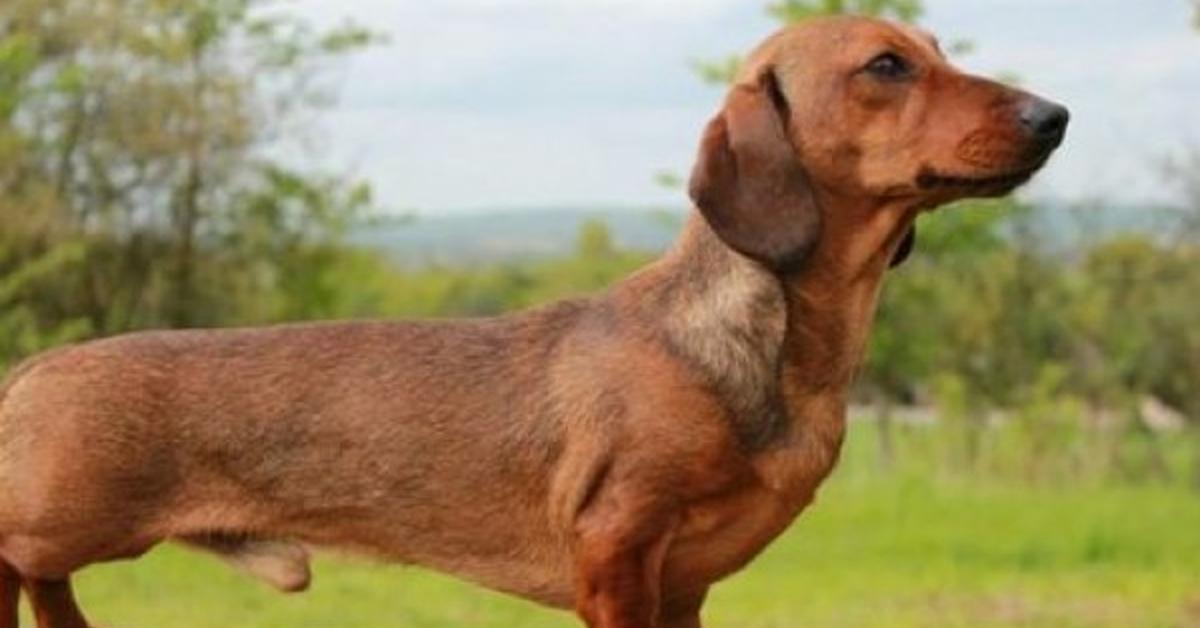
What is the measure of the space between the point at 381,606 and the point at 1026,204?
11224mm

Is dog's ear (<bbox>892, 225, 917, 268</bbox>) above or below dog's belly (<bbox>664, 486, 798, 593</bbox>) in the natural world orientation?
above

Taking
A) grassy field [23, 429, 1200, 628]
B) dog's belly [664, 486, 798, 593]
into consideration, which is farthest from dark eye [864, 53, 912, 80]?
grassy field [23, 429, 1200, 628]

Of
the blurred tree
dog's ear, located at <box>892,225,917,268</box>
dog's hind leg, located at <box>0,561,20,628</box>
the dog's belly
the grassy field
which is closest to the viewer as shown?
the dog's belly

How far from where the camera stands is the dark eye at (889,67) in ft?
19.3

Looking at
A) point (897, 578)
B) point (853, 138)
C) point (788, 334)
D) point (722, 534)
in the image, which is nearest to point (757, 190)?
point (853, 138)

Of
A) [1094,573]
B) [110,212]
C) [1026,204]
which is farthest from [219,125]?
[1094,573]

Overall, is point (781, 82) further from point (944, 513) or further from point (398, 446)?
point (944, 513)

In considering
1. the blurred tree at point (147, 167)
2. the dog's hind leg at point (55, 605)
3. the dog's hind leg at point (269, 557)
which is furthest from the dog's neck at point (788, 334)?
the blurred tree at point (147, 167)

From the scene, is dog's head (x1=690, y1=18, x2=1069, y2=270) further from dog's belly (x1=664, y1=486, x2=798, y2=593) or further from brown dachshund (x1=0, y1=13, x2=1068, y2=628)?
dog's belly (x1=664, y1=486, x2=798, y2=593)

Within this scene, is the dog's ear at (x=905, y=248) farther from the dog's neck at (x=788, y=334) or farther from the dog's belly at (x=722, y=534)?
the dog's belly at (x=722, y=534)

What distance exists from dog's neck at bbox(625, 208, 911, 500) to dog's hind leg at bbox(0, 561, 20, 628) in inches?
71.2

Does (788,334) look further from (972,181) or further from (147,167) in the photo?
(147,167)

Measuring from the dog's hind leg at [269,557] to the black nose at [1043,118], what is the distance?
2.06 metres

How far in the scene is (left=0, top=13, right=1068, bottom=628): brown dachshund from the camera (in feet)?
19.3
